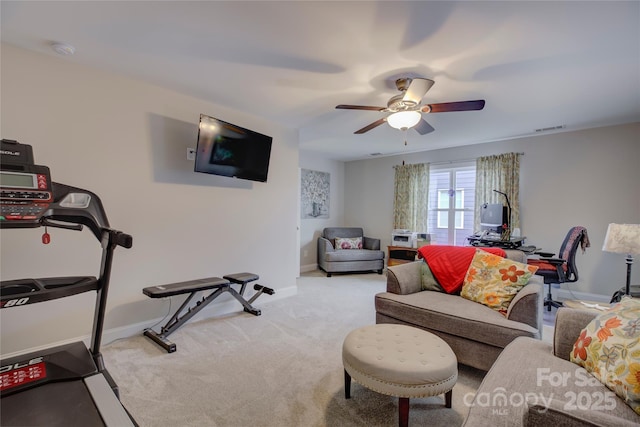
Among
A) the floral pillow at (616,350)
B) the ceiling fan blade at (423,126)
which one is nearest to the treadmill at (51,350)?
the floral pillow at (616,350)

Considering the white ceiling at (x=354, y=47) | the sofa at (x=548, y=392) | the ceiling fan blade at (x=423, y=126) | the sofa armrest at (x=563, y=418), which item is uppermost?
the white ceiling at (x=354, y=47)

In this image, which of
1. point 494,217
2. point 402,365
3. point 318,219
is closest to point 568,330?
point 402,365

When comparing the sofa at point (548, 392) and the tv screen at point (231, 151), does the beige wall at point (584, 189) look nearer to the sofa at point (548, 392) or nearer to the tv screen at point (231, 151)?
the tv screen at point (231, 151)

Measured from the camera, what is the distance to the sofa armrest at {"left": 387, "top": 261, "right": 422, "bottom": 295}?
2668 millimetres

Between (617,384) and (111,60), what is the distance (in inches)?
146

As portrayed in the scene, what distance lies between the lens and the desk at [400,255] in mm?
5426

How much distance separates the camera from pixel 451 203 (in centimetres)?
534

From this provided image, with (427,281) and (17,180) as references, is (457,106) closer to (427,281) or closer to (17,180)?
(427,281)

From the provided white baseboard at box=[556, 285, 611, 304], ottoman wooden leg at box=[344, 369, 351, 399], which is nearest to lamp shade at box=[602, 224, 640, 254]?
white baseboard at box=[556, 285, 611, 304]

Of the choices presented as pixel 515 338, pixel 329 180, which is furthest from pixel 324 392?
pixel 329 180

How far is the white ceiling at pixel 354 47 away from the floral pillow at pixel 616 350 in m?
1.72

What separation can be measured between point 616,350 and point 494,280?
1.17 meters

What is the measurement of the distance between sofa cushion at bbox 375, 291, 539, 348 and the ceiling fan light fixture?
1.56 metres

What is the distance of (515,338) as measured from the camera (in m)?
1.92
